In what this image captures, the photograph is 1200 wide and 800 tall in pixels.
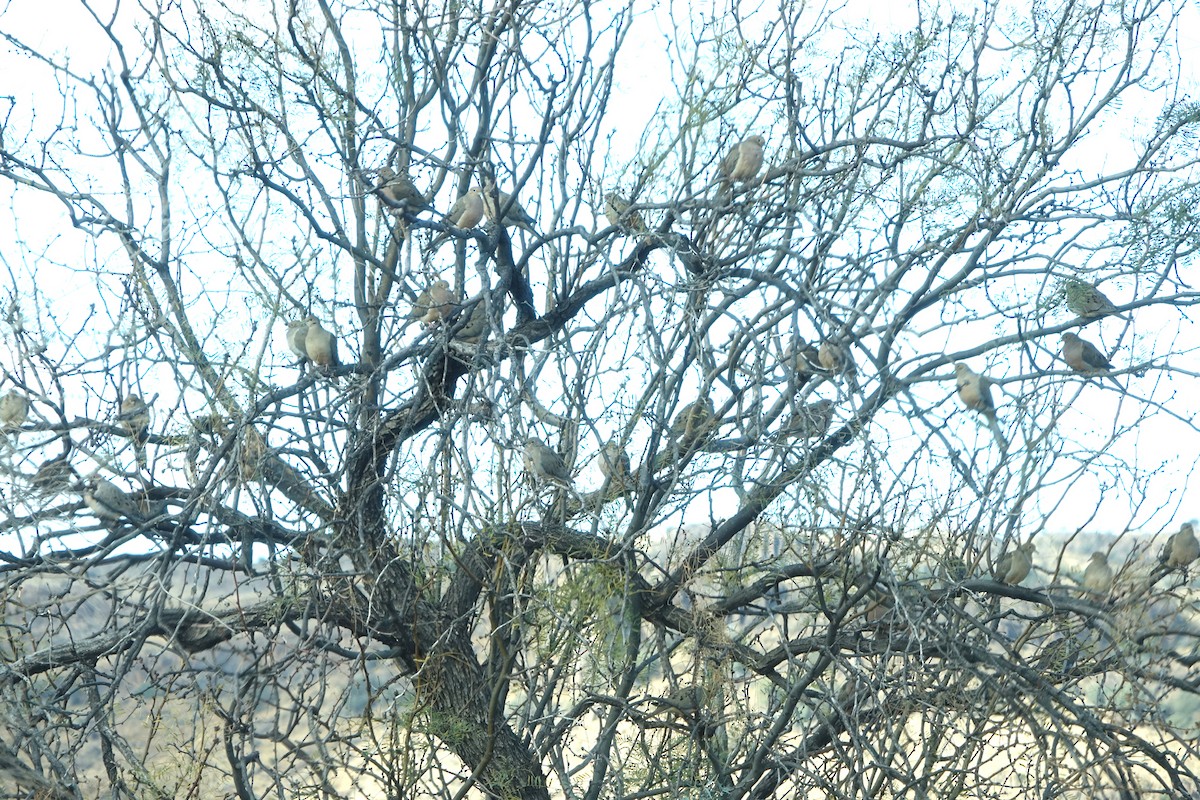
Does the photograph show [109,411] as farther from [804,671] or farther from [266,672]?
[804,671]

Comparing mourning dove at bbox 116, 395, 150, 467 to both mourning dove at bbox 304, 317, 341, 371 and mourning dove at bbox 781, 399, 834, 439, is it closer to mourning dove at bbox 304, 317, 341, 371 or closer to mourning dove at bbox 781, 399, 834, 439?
mourning dove at bbox 304, 317, 341, 371

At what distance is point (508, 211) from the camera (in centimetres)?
570

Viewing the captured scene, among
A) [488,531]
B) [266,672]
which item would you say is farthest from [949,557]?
[266,672]

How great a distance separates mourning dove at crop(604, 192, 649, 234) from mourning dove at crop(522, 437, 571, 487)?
1.02 metres

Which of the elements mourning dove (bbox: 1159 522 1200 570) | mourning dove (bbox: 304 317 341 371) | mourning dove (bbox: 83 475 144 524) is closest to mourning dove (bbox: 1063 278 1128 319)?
mourning dove (bbox: 1159 522 1200 570)

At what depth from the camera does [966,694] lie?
5.50 meters

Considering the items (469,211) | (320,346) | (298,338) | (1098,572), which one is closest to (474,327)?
(469,211)

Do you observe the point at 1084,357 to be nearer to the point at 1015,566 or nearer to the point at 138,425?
the point at 1015,566

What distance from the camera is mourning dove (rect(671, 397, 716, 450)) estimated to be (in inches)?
232

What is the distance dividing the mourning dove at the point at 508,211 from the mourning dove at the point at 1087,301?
2.59 m

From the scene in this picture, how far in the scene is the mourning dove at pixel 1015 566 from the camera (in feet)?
A: 17.9

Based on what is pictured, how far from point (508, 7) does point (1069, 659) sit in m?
3.84

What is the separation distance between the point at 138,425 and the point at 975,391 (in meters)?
3.89

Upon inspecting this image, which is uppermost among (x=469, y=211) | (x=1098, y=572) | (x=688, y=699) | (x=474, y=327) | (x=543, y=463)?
(x=469, y=211)
